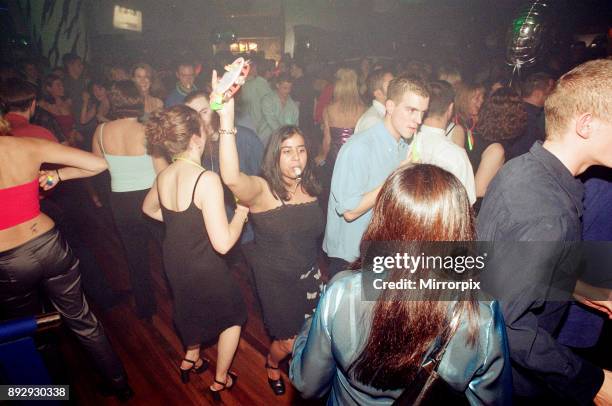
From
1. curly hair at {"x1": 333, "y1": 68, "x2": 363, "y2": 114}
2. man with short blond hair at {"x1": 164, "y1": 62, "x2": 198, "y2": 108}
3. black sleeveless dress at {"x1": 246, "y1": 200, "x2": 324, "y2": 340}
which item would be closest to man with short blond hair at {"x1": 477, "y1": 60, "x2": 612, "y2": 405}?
black sleeveless dress at {"x1": 246, "y1": 200, "x2": 324, "y2": 340}

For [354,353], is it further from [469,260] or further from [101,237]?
[101,237]

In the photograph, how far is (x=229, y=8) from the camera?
1337 cm


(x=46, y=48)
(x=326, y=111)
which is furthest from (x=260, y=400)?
(x=46, y=48)

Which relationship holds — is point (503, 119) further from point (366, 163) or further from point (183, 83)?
point (183, 83)

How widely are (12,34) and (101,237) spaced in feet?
21.2

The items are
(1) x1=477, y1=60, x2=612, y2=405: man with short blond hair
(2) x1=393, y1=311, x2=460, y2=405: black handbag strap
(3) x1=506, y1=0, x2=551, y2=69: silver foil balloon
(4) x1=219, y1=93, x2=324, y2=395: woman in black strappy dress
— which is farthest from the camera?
(3) x1=506, y1=0, x2=551, y2=69: silver foil balloon

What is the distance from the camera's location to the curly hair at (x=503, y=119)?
286cm

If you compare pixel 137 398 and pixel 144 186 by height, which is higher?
pixel 144 186

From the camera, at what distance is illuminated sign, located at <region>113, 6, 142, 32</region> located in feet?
38.1

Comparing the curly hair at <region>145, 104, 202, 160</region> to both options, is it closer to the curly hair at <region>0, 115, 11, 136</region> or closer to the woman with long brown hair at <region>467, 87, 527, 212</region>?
the curly hair at <region>0, 115, 11, 136</region>

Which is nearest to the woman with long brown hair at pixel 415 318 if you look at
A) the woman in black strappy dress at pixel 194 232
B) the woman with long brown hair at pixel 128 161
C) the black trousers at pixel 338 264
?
the woman in black strappy dress at pixel 194 232

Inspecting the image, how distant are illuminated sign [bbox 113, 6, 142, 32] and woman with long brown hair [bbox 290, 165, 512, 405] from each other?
13718 mm

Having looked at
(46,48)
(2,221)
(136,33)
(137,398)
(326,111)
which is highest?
(136,33)

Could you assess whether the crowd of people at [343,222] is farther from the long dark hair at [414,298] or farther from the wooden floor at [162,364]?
the wooden floor at [162,364]
